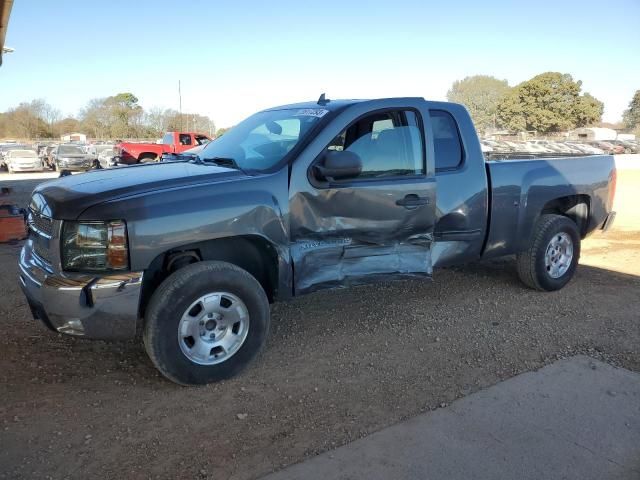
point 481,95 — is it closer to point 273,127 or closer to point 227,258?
point 273,127

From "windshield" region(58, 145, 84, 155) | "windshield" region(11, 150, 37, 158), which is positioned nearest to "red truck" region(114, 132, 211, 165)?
"windshield" region(58, 145, 84, 155)

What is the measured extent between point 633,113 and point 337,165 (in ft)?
354

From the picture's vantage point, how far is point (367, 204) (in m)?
4.17

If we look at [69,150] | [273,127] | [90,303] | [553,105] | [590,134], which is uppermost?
[553,105]

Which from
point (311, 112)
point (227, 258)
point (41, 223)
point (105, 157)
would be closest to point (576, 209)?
point (311, 112)

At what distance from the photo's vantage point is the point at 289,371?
3.92 m

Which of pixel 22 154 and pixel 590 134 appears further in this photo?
pixel 590 134

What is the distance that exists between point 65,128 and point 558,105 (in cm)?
7194

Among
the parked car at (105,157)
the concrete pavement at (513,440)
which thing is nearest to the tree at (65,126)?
the parked car at (105,157)

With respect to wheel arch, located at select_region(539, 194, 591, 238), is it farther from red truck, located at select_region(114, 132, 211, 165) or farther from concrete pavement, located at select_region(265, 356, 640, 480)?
red truck, located at select_region(114, 132, 211, 165)

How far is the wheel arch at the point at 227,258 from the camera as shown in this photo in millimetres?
3688

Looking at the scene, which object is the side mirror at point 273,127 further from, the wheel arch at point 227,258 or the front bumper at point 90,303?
the front bumper at point 90,303

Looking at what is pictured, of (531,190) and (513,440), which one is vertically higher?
(531,190)

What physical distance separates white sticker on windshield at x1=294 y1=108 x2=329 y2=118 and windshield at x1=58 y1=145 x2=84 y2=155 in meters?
28.0
